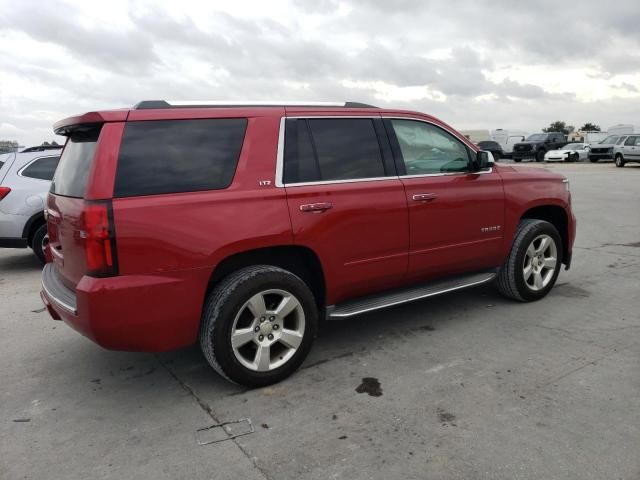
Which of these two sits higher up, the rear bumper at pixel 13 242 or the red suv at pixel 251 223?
the red suv at pixel 251 223

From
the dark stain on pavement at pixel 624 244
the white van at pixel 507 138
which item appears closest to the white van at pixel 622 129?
the white van at pixel 507 138

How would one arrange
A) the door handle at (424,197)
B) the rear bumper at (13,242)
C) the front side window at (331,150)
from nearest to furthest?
the front side window at (331,150) < the door handle at (424,197) < the rear bumper at (13,242)

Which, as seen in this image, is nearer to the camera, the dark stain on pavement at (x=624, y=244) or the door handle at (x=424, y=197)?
the door handle at (x=424, y=197)

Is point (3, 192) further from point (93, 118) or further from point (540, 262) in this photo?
point (540, 262)

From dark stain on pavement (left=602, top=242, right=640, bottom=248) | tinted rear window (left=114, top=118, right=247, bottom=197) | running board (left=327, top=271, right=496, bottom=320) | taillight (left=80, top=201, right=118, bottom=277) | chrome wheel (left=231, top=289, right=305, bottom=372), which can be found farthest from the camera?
dark stain on pavement (left=602, top=242, right=640, bottom=248)

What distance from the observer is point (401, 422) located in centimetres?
296

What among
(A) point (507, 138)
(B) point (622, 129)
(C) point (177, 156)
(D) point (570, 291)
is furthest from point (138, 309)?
(B) point (622, 129)

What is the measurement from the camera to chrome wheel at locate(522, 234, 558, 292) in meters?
4.96

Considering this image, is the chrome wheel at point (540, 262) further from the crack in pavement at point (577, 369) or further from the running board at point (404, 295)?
the crack in pavement at point (577, 369)

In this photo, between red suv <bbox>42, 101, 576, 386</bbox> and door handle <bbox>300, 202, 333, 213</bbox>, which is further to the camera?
door handle <bbox>300, 202, 333, 213</bbox>

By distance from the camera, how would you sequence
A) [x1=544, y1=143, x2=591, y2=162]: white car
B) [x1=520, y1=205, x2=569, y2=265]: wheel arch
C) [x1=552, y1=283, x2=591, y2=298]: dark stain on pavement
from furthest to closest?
1. [x1=544, y1=143, x2=591, y2=162]: white car
2. [x1=552, y1=283, x2=591, y2=298]: dark stain on pavement
3. [x1=520, y1=205, x2=569, y2=265]: wheel arch

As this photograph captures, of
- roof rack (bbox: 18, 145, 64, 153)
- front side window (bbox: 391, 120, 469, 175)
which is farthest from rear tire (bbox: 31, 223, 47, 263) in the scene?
front side window (bbox: 391, 120, 469, 175)

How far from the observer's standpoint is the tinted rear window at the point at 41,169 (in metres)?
7.31

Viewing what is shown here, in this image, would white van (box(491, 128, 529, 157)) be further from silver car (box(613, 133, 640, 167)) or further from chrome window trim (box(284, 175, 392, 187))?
chrome window trim (box(284, 175, 392, 187))
